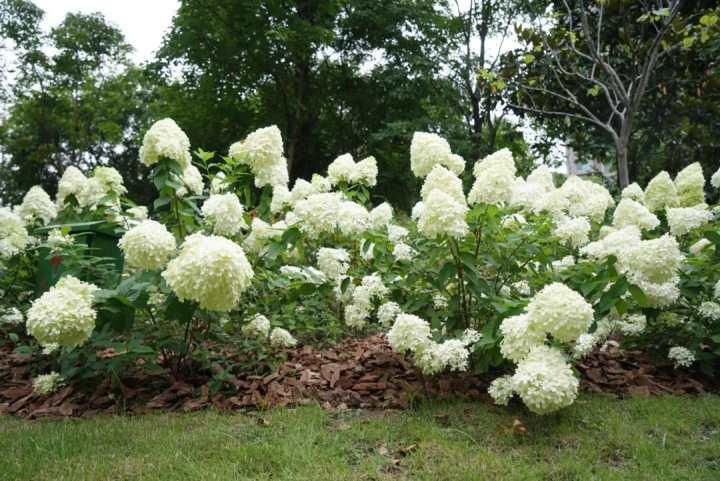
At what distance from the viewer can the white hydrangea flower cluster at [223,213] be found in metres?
3.53

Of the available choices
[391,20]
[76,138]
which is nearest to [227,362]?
[391,20]

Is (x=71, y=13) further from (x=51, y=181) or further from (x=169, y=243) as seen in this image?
(x=169, y=243)

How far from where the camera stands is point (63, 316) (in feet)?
9.77

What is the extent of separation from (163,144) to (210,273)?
114cm

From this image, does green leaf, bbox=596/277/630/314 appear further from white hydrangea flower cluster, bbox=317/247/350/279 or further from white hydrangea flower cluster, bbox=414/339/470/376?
white hydrangea flower cluster, bbox=317/247/350/279

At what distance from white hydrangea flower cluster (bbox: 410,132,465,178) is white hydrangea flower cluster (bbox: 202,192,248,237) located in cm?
126

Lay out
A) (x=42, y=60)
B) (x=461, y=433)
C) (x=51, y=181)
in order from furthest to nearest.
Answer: (x=51, y=181) < (x=42, y=60) < (x=461, y=433)

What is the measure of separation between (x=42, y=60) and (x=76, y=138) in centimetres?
334

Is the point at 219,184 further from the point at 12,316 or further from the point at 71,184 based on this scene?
the point at 12,316

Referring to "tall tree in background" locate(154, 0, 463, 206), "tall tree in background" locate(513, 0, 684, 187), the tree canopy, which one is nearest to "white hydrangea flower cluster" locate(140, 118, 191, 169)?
"tall tree in background" locate(513, 0, 684, 187)

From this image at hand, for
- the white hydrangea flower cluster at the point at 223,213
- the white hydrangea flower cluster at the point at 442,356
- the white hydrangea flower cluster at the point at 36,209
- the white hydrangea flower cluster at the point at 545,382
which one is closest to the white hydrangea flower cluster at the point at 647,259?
the white hydrangea flower cluster at the point at 545,382

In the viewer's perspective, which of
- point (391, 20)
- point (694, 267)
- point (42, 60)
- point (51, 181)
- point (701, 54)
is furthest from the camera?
point (51, 181)

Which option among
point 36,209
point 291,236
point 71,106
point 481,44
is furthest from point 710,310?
point 71,106

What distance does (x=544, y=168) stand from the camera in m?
4.91
